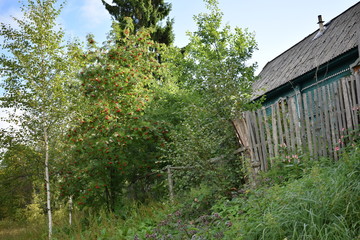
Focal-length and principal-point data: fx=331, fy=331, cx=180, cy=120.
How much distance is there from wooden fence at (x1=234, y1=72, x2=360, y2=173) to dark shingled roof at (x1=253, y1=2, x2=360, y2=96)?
4.15 meters

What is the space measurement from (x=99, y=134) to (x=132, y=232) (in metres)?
2.89

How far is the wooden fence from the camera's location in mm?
5141

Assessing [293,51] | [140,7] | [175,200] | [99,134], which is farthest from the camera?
[140,7]

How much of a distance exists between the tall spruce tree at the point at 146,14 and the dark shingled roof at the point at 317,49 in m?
6.27

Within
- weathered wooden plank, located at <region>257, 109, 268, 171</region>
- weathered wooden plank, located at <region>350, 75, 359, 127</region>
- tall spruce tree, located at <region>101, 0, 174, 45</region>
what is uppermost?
tall spruce tree, located at <region>101, 0, 174, 45</region>

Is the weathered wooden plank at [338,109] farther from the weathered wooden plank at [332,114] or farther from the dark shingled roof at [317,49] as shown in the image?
the dark shingled roof at [317,49]

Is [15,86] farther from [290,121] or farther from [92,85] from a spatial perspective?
[290,121]

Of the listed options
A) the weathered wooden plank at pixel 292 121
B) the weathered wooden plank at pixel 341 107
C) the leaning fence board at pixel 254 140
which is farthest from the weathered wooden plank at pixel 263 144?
the weathered wooden plank at pixel 341 107

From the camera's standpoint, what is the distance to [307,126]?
549 cm

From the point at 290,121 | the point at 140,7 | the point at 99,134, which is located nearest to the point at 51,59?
the point at 99,134

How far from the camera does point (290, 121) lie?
5.62 m

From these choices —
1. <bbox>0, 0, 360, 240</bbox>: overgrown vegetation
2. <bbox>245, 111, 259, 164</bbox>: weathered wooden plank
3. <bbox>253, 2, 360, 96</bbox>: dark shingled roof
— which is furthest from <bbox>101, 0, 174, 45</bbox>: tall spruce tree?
<bbox>245, 111, 259, 164</bbox>: weathered wooden plank

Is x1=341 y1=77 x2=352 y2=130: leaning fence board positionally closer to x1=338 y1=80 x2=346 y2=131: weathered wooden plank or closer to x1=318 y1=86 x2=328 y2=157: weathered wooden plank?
x1=338 y1=80 x2=346 y2=131: weathered wooden plank

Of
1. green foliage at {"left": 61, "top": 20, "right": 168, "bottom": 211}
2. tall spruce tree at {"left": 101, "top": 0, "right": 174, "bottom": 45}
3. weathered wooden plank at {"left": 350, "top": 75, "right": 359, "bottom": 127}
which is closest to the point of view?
weathered wooden plank at {"left": 350, "top": 75, "right": 359, "bottom": 127}
